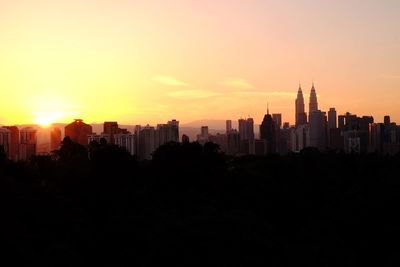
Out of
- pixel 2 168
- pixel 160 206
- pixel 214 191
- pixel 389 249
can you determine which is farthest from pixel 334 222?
pixel 2 168

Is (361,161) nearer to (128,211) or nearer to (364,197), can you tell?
(364,197)

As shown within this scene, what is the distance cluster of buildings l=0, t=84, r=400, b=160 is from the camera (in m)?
35.4

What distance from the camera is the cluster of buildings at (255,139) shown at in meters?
35.4

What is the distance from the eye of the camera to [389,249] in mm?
14430

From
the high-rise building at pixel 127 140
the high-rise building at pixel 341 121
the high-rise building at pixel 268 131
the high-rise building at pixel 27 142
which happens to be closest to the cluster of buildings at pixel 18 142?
the high-rise building at pixel 27 142

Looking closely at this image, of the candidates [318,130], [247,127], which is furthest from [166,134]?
[247,127]

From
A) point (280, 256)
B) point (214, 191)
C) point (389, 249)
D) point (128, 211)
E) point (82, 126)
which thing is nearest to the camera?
point (280, 256)

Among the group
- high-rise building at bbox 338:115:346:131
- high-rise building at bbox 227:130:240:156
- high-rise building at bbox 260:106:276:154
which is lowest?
high-rise building at bbox 227:130:240:156

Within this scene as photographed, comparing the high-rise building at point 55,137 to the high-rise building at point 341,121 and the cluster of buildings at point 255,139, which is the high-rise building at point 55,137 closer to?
the cluster of buildings at point 255,139

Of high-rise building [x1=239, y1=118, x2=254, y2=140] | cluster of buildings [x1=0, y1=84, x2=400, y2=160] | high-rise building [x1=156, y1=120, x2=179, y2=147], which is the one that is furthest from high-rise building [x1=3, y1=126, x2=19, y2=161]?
high-rise building [x1=239, y1=118, x2=254, y2=140]

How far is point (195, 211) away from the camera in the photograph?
1326 cm

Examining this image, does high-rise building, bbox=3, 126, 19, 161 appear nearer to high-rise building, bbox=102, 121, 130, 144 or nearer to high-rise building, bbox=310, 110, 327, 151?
high-rise building, bbox=102, 121, 130, 144

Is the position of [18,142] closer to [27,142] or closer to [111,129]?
[27,142]

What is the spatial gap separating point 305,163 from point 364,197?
5.59m
